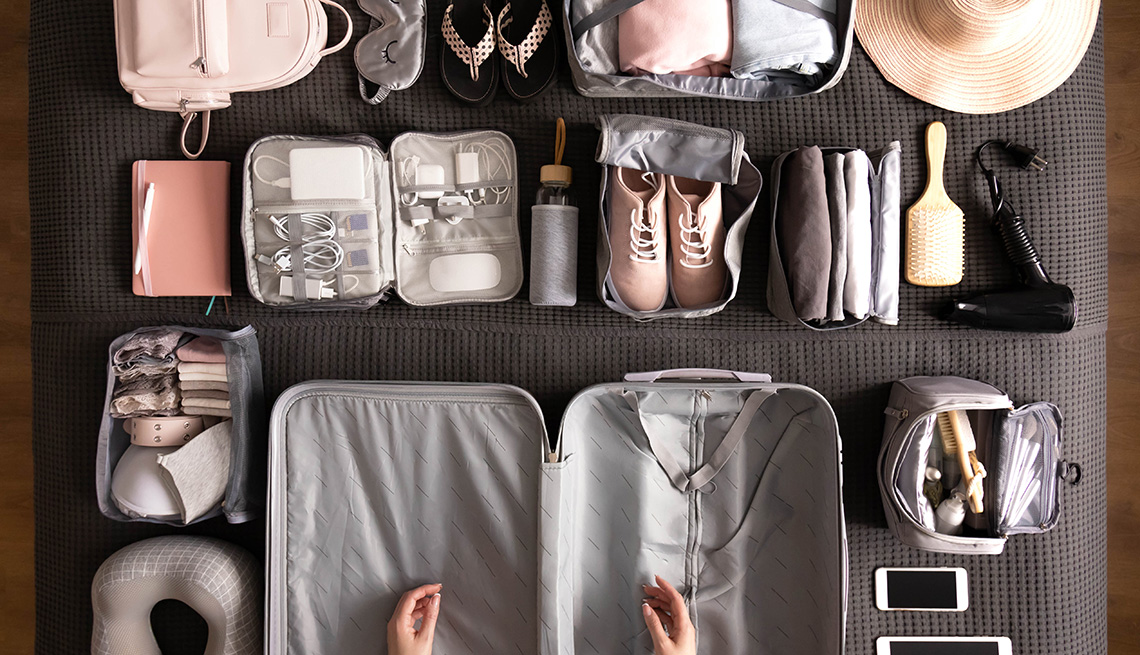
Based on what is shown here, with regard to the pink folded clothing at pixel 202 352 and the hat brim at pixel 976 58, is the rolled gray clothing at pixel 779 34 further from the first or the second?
the pink folded clothing at pixel 202 352

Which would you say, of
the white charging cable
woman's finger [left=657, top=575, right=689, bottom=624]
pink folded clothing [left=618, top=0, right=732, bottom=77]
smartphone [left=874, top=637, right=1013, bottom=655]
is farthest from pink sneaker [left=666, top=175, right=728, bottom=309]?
smartphone [left=874, top=637, right=1013, bottom=655]

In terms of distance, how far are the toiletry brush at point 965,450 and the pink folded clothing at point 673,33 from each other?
2.78 feet

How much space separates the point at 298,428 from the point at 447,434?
0.30 m

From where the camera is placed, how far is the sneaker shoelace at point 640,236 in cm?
125

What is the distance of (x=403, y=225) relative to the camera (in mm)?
1337

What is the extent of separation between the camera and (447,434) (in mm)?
1295

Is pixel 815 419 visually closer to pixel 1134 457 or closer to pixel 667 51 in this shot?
pixel 667 51

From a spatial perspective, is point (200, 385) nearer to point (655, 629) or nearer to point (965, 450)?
point (655, 629)

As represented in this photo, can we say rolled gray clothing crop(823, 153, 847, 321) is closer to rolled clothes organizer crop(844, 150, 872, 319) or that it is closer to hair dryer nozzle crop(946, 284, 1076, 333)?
rolled clothes organizer crop(844, 150, 872, 319)

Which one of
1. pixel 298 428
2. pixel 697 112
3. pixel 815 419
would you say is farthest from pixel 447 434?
pixel 697 112

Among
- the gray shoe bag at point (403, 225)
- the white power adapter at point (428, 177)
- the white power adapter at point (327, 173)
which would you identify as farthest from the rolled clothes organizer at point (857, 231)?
the white power adapter at point (327, 173)

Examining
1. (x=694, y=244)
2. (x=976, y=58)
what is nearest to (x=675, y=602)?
(x=694, y=244)

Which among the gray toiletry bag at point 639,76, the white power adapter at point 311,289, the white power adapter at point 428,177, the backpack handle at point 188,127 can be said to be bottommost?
the white power adapter at point 311,289

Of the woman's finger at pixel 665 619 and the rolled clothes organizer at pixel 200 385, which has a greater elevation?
the rolled clothes organizer at pixel 200 385
